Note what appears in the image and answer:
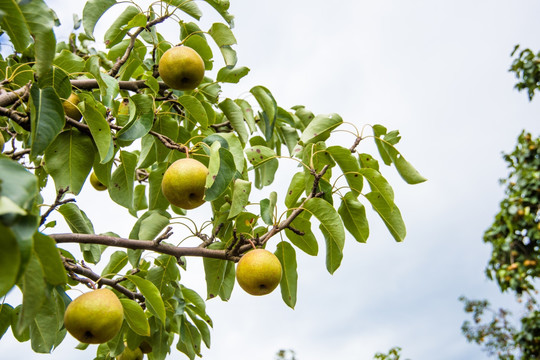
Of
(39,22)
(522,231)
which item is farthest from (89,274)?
(522,231)

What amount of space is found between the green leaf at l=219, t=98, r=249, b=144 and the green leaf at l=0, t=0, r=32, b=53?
1031 mm

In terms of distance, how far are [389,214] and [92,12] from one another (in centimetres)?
188

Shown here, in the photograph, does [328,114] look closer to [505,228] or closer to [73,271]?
[73,271]

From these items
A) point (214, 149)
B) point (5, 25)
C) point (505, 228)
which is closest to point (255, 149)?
point (214, 149)

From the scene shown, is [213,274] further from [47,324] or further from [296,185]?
[47,324]

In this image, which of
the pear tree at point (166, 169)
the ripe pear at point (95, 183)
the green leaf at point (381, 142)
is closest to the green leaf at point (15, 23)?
the pear tree at point (166, 169)

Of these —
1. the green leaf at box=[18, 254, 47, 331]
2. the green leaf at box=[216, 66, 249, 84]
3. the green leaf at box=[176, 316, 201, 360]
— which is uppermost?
the green leaf at box=[216, 66, 249, 84]

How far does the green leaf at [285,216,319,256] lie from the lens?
2271mm

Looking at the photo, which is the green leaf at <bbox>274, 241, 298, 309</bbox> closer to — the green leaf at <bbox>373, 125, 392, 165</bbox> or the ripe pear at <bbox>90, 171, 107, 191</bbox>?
the green leaf at <bbox>373, 125, 392, 165</bbox>

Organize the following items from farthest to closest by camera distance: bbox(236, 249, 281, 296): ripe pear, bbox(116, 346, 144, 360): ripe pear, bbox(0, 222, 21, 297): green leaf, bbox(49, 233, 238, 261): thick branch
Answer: bbox(116, 346, 144, 360): ripe pear < bbox(49, 233, 238, 261): thick branch < bbox(236, 249, 281, 296): ripe pear < bbox(0, 222, 21, 297): green leaf

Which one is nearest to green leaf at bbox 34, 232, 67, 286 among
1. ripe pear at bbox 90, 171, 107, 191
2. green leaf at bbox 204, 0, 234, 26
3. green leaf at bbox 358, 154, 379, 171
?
green leaf at bbox 358, 154, 379, 171

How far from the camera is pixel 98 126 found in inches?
75.6

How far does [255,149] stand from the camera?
2373mm

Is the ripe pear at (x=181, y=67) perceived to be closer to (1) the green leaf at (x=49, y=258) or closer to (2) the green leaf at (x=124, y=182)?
(2) the green leaf at (x=124, y=182)
